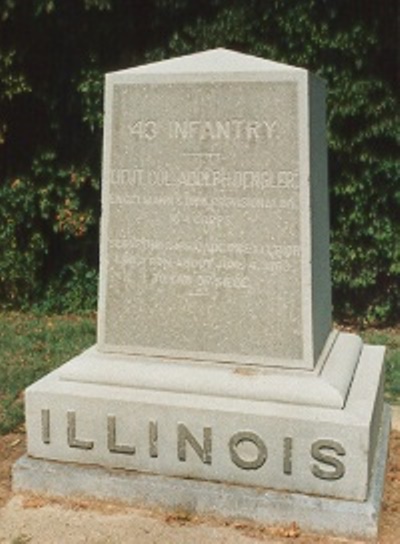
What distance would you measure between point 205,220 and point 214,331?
572mm

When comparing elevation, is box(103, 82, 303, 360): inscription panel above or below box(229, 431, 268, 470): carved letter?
above

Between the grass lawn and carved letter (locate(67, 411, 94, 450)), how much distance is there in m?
1.13

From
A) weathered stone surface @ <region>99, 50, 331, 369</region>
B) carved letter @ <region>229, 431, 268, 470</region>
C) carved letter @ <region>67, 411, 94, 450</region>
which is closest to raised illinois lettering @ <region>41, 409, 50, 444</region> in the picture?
carved letter @ <region>67, 411, 94, 450</region>

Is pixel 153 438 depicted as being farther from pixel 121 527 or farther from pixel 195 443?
pixel 121 527

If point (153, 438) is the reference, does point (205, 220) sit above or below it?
above

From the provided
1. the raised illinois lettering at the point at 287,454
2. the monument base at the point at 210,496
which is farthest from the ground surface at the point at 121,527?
the raised illinois lettering at the point at 287,454

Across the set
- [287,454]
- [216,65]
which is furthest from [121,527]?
[216,65]

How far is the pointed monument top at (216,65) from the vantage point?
3859 mm

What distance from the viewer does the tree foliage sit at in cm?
732

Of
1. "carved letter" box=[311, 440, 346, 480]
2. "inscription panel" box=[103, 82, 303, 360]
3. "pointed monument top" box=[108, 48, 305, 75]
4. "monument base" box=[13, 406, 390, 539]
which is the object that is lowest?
"monument base" box=[13, 406, 390, 539]

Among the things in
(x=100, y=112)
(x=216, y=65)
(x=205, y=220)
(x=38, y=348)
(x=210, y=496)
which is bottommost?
(x=210, y=496)

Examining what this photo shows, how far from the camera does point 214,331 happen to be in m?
4.06

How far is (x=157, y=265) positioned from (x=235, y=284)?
16.8 inches

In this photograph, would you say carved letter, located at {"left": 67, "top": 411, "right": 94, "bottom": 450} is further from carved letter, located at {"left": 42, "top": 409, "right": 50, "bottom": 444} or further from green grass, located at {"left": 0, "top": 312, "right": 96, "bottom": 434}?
green grass, located at {"left": 0, "top": 312, "right": 96, "bottom": 434}
